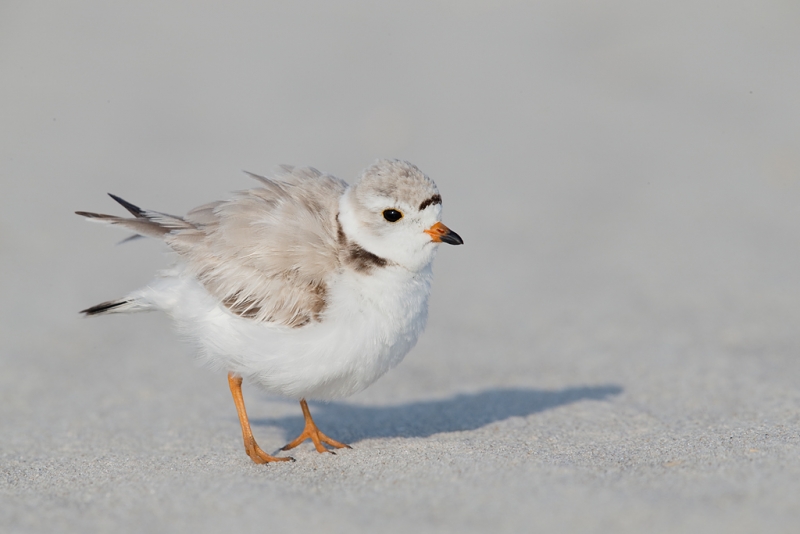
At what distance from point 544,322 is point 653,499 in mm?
3689

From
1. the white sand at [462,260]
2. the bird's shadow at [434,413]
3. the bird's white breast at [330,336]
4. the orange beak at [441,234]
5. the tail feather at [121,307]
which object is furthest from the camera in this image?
the bird's shadow at [434,413]

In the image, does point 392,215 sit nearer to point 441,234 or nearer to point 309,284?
point 441,234

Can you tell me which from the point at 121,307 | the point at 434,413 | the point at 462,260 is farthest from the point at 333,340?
the point at 462,260

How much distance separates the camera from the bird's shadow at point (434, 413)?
197 inches

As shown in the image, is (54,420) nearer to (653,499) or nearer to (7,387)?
(7,387)

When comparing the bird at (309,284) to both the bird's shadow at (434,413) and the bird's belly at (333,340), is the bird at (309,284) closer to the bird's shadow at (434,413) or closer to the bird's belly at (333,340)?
the bird's belly at (333,340)

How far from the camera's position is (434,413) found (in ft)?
17.6

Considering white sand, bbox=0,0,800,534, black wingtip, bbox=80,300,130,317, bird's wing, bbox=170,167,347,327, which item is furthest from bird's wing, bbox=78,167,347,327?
white sand, bbox=0,0,800,534

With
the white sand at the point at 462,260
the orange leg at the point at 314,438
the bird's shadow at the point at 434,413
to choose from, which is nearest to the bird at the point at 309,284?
the orange leg at the point at 314,438

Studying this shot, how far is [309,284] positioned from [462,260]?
398 cm

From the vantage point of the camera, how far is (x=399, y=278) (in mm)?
4176

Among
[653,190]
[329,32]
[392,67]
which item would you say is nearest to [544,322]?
[653,190]

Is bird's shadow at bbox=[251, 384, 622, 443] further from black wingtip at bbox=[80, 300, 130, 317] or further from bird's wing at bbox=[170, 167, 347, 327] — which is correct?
black wingtip at bbox=[80, 300, 130, 317]

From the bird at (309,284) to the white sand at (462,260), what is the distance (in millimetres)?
509
